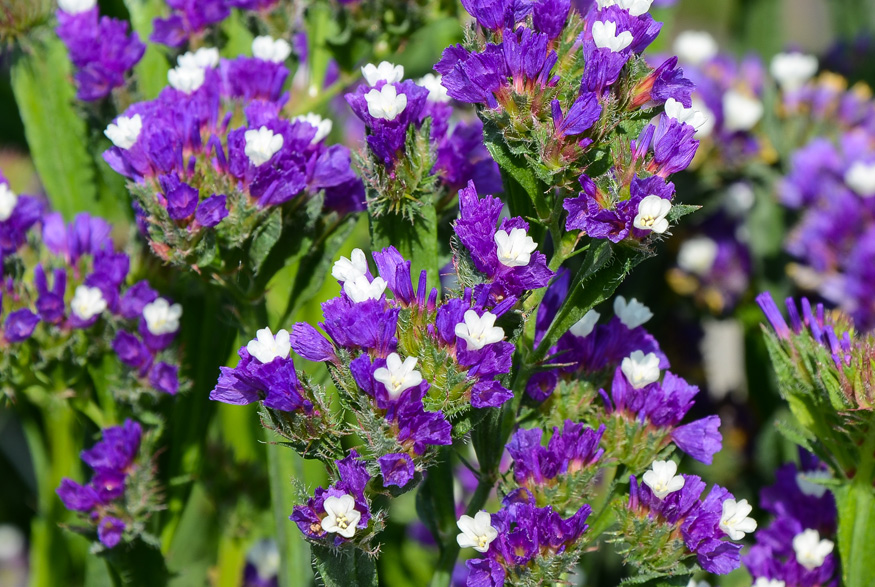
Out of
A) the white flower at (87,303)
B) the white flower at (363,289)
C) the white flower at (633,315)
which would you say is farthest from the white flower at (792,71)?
the white flower at (87,303)

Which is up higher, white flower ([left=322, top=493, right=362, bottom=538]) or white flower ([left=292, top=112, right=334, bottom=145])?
white flower ([left=292, top=112, right=334, bottom=145])

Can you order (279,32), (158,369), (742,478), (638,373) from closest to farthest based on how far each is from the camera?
(638,373), (158,369), (279,32), (742,478)

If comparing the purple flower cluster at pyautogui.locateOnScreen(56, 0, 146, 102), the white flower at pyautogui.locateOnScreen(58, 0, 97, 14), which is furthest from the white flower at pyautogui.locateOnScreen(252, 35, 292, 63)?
the white flower at pyautogui.locateOnScreen(58, 0, 97, 14)

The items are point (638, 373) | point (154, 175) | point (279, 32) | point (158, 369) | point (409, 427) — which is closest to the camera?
point (409, 427)

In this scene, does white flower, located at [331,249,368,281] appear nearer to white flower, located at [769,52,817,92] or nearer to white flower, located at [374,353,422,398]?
Answer: white flower, located at [374,353,422,398]

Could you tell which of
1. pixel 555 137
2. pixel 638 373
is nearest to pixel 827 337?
pixel 638 373

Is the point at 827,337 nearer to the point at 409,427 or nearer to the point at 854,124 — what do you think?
the point at 409,427

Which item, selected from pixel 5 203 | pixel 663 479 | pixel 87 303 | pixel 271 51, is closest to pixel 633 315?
pixel 663 479
